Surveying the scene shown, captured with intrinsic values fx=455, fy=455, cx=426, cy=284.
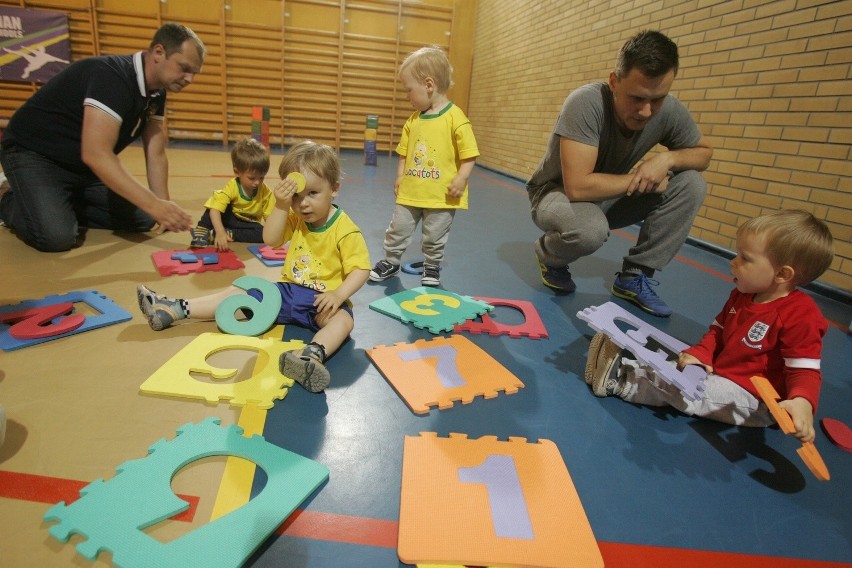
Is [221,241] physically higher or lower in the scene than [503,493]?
higher

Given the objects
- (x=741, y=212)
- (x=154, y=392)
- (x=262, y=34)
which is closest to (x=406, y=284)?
(x=154, y=392)

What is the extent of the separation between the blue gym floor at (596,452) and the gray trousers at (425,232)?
1.60ft

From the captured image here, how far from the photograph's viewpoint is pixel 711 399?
1.41m

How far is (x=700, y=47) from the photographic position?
3.72 m

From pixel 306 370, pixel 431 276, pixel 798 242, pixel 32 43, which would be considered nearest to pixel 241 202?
pixel 431 276

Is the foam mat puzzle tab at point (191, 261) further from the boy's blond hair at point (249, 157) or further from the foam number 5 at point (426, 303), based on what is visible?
the foam number 5 at point (426, 303)

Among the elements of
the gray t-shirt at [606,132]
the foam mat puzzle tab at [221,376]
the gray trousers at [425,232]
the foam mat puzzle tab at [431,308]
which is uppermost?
the gray t-shirt at [606,132]

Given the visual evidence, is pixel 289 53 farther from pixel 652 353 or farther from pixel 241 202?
pixel 652 353

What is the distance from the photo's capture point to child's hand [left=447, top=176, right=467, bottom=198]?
235 centimetres

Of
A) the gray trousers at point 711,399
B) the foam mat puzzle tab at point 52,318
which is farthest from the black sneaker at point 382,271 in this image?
the gray trousers at point 711,399

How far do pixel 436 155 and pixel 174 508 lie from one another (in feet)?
6.36

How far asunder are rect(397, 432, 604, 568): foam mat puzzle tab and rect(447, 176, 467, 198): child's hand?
4.75 feet

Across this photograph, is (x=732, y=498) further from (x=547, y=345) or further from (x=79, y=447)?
(x=79, y=447)

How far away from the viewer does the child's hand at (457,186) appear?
7.70ft
